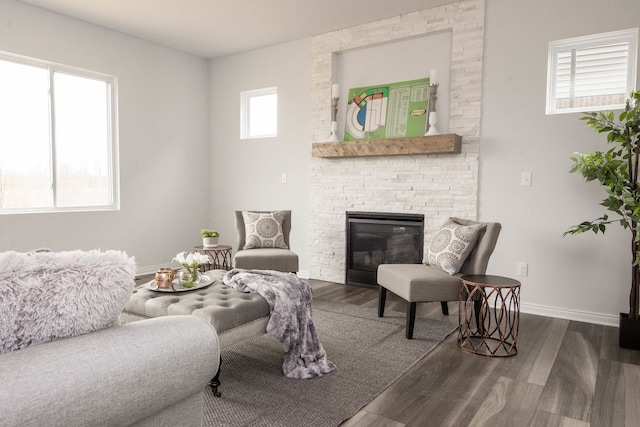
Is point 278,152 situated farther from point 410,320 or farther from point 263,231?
point 410,320

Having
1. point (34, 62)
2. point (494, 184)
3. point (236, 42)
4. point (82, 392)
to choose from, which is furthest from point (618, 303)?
point (34, 62)

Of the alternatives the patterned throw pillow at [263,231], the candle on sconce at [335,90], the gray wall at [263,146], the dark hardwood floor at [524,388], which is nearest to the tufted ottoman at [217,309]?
the dark hardwood floor at [524,388]

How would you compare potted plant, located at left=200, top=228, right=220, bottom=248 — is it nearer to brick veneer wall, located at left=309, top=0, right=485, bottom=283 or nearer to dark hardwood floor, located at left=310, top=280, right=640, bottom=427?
brick veneer wall, located at left=309, top=0, right=485, bottom=283

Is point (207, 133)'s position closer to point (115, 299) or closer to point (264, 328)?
point (264, 328)

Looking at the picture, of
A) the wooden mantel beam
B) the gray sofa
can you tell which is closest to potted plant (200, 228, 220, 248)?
the wooden mantel beam

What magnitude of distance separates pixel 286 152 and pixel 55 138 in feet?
8.17

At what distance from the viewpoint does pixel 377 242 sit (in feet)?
15.4

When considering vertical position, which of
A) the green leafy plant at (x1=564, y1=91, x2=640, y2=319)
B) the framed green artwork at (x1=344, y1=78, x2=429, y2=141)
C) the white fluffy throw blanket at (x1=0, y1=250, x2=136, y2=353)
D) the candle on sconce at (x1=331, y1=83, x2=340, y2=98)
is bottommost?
the white fluffy throw blanket at (x1=0, y1=250, x2=136, y2=353)

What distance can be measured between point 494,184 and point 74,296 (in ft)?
12.0

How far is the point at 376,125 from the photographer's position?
4664 mm

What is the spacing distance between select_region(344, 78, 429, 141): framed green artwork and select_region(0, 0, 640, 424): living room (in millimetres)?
245

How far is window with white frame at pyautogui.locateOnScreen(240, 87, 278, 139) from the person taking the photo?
219 inches

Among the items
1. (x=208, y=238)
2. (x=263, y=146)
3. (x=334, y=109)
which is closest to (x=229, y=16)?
(x=334, y=109)

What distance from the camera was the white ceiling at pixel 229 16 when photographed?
4.16 metres
